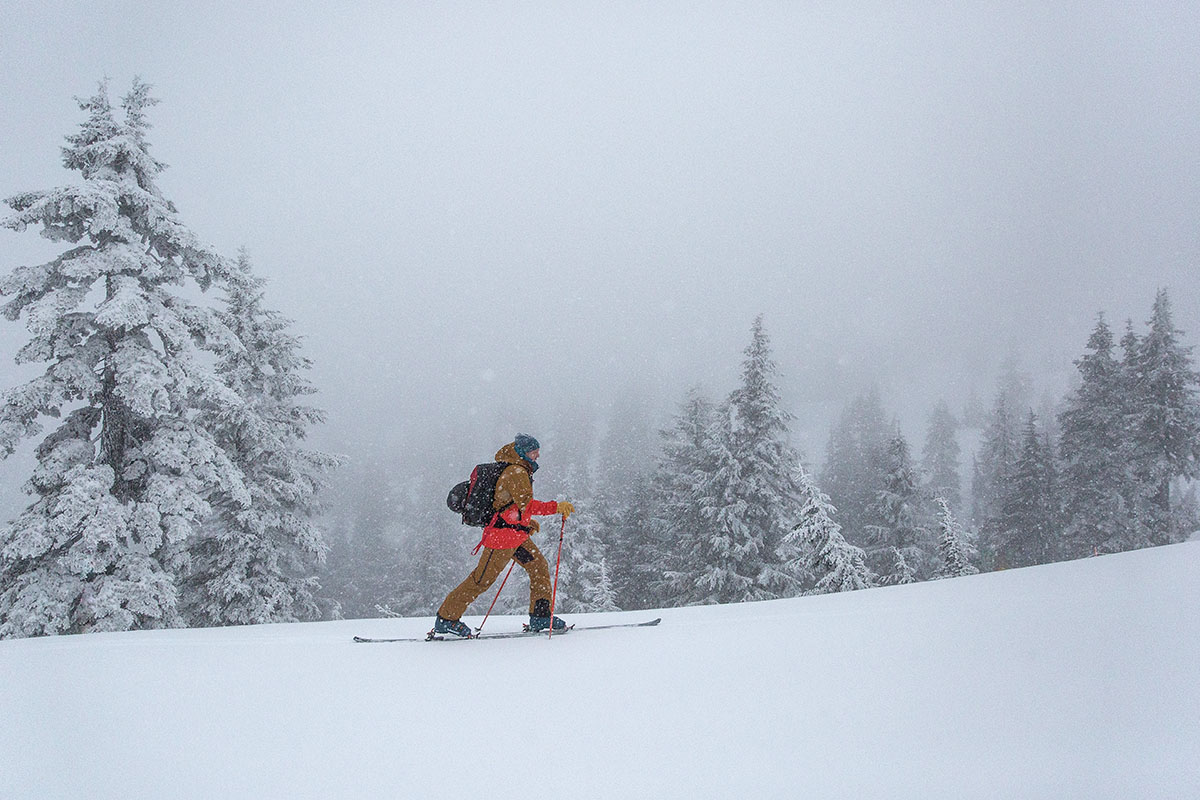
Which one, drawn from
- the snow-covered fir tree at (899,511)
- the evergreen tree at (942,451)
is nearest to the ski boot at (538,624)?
the snow-covered fir tree at (899,511)

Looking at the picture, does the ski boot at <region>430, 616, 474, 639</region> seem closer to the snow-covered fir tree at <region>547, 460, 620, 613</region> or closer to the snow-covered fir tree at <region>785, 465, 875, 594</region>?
the snow-covered fir tree at <region>785, 465, 875, 594</region>

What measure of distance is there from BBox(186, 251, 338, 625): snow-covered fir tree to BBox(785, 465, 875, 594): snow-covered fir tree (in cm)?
1484

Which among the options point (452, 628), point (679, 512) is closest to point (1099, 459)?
point (679, 512)

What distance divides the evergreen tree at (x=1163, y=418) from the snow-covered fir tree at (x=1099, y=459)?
2.01 ft

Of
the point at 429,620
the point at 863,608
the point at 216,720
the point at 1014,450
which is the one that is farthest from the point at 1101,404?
the point at 216,720

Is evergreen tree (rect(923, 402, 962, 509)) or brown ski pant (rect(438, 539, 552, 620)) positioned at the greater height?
evergreen tree (rect(923, 402, 962, 509))

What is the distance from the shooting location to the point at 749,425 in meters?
23.2

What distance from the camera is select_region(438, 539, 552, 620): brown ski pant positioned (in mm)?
6508

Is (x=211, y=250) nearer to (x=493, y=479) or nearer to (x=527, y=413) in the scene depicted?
(x=493, y=479)

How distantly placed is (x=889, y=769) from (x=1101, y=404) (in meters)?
30.6

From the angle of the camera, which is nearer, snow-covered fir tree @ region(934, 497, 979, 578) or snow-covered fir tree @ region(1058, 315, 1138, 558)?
snow-covered fir tree @ region(934, 497, 979, 578)

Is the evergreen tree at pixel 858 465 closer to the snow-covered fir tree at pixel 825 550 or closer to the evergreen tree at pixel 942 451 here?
the evergreen tree at pixel 942 451

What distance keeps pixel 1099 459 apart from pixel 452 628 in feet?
98.1

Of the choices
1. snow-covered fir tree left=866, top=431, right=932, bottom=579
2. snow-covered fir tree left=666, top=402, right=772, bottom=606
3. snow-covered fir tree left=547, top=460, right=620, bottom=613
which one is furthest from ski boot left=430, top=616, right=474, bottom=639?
snow-covered fir tree left=866, top=431, right=932, bottom=579
